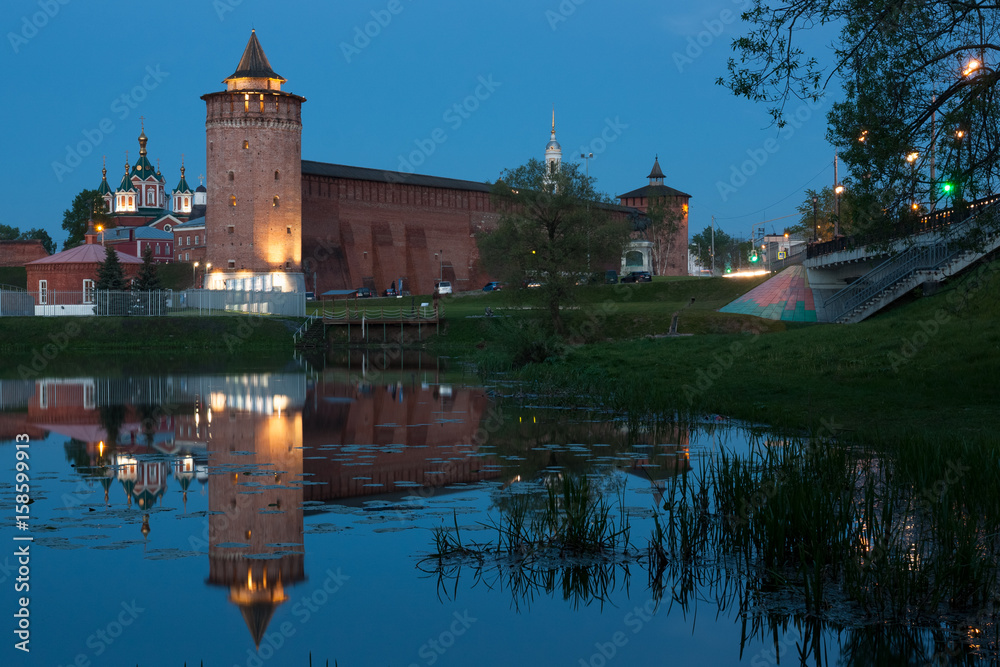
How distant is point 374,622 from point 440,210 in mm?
68439

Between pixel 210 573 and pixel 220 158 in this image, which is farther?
pixel 220 158

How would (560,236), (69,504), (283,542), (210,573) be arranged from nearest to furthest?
(210,573) < (283,542) < (69,504) < (560,236)

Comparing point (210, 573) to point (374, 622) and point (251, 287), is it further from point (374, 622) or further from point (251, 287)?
point (251, 287)

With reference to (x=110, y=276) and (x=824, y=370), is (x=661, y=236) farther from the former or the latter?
(x=824, y=370)

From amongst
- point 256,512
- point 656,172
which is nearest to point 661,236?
point 656,172

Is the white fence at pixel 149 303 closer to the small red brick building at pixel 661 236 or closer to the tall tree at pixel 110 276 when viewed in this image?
the tall tree at pixel 110 276

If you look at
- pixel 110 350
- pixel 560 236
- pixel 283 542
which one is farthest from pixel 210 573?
pixel 110 350

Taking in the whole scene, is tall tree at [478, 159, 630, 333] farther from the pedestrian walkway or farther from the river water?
the river water

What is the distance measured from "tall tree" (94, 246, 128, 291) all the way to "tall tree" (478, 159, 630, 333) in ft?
72.0

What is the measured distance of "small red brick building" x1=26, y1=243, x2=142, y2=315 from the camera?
163 feet

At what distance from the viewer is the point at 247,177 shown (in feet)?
187

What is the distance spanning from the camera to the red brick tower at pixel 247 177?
56750mm

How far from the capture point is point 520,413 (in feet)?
54.0

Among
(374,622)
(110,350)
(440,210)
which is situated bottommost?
(374,622)
